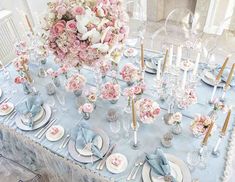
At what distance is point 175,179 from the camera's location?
125 cm

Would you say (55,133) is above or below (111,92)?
below

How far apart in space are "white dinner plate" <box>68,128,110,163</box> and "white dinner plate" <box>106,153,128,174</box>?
0.19 feet

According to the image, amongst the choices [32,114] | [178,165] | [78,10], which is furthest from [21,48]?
[178,165]

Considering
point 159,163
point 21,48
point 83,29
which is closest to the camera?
point 83,29

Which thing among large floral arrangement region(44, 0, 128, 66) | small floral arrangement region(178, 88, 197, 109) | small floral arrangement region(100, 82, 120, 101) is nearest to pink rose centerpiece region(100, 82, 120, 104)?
small floral arrangement region(100, 82, 120, 101)

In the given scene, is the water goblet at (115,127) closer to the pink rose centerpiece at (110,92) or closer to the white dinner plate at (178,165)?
the pink rose centerpiece at (110,92)

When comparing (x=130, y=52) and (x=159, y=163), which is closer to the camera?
(x=159, y=163)

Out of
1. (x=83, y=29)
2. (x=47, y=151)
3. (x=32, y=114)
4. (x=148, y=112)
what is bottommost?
(x=47, y=151)

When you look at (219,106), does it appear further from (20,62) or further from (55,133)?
(20,62)

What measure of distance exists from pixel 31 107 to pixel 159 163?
3.21 ft

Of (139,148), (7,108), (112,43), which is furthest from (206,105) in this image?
(7,108)

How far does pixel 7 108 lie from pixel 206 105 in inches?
56.9

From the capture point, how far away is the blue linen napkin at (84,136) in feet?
4.69

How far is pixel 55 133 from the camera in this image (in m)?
1.55
